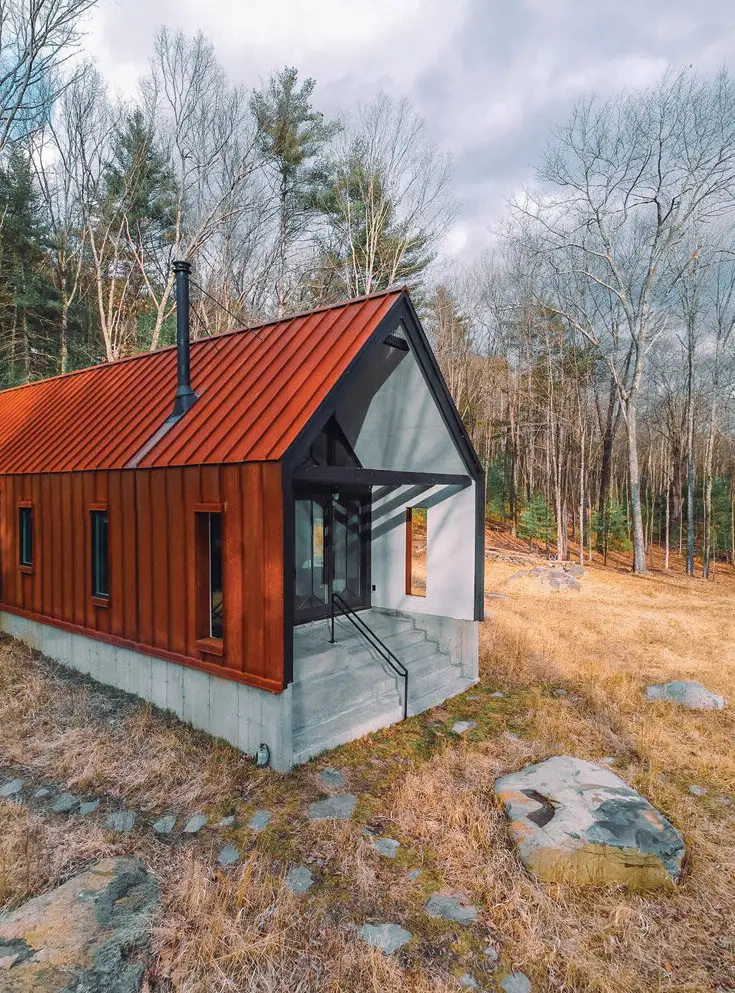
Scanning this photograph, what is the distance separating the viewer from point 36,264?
68.4 feet

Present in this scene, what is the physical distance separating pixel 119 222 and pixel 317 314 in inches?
667

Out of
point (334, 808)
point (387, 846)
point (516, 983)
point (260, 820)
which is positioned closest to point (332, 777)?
point (334, 808)

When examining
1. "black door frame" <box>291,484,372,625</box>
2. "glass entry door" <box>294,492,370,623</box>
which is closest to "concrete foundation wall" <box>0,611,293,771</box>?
"black door frame" <box>291,484,372,625</box>

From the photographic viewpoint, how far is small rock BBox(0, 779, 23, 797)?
4.88 m

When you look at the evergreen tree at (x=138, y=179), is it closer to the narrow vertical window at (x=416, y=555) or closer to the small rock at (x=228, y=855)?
the narrow vertical window at (x=416, y=555)

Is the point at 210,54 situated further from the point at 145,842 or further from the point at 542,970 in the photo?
the point at 542,970

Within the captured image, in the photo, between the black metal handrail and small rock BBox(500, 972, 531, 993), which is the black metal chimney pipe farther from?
small rock BBox(500, 972, 531, 993)

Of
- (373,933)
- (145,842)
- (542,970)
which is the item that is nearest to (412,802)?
(373,933)

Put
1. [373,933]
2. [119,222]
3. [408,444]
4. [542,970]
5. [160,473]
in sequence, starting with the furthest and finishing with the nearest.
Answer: [119,222] → [408,444] → [160,473] → [373,933] → [542,970]

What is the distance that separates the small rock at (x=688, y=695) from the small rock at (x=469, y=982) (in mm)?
5347

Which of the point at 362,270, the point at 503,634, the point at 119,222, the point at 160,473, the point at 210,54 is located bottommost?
the point at 503,634

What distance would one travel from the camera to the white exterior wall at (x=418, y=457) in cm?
741

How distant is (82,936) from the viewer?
10.2ft

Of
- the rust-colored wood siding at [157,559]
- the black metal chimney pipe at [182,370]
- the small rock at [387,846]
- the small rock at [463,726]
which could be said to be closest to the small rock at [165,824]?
the rust-colored wood siding at [157,559]
